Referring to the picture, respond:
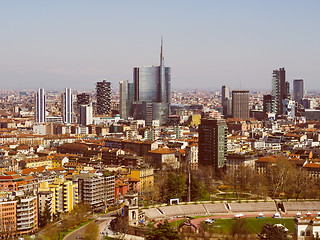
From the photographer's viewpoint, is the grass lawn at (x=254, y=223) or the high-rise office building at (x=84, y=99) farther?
the high-rise office building at (x=84, y=99)

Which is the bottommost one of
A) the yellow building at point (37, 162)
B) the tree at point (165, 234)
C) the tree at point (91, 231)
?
the tree at point (91, 231)

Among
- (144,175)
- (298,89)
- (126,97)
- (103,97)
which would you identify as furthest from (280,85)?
(144,175)

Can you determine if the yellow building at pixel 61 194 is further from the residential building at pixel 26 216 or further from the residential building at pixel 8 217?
the residential building at pixel 8 217

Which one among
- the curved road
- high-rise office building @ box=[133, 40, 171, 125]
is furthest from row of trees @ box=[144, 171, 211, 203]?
high-rise office building @ box=[133, 40, 171, 125]

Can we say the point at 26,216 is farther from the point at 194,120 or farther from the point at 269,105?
the point at 269,105

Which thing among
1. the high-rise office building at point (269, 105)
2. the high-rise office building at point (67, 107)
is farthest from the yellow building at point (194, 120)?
the high-rise office building at point (67, 107)

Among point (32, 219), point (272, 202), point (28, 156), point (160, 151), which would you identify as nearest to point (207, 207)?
point (272, 202)
